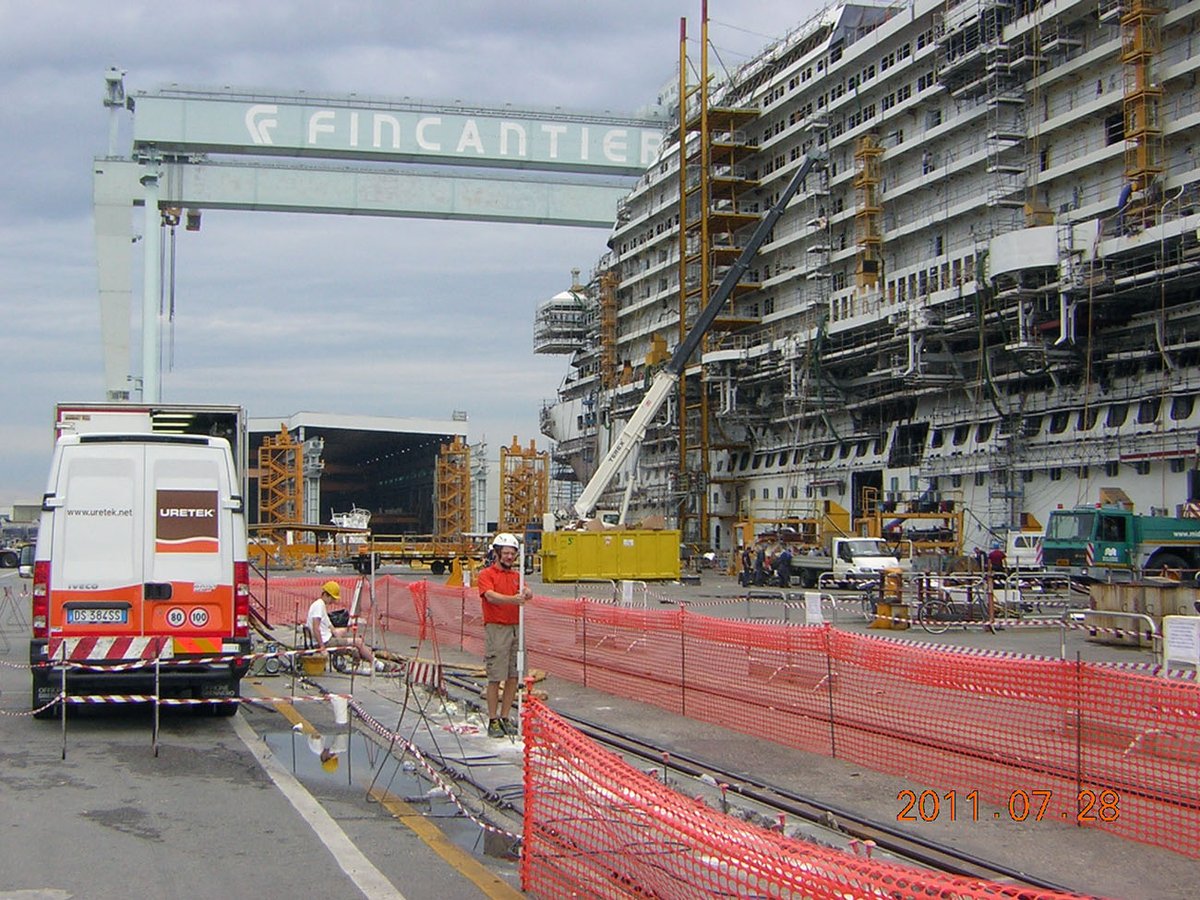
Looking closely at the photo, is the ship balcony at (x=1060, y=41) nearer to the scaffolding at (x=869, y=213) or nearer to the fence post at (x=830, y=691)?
A: the scaffolding at (x=869, y=213)

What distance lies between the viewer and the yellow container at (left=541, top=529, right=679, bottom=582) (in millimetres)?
45562

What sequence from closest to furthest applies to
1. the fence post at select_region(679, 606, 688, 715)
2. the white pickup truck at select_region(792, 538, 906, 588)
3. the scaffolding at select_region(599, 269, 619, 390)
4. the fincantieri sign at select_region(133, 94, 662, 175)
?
the fence post at select_region(679, 606, 688, 715)
the white pickup truck at select_region(792, 538, 906, 588)
the fincantieri sign at select_region(133, 94, 662, 175)
the scaffolding at select_region(599, 269, 619, 390)

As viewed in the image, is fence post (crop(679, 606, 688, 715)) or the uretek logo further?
fence post (crop(679, 606, 688, 715))

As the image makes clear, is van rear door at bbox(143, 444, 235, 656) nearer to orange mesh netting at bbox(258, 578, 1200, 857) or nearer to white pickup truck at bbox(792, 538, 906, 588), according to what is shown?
orange mesh netting at bbox(258, 578, 1200, 857)

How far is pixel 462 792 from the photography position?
28.9ft

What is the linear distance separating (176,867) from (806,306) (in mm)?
59240

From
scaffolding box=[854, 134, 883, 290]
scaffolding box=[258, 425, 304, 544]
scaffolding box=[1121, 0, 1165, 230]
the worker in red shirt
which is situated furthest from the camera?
scaffolding box=[258, 425, 304, 544]

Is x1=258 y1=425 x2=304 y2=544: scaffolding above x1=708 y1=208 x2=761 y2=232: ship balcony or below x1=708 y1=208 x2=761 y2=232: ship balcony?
below

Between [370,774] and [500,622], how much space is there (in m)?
1.94

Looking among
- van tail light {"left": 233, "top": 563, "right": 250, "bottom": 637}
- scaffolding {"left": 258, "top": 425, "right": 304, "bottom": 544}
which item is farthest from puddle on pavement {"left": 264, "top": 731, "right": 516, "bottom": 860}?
scaffolding {"left": 258, "top": 425, "right": 304, "bottom": 544}

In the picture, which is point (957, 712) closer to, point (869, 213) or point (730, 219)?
point (869, 213)

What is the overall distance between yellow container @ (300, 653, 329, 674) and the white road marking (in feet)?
16.1

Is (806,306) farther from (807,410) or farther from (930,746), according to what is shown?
(930,746)

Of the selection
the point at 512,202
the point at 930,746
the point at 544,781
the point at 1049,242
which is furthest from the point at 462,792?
the point at 512,202
